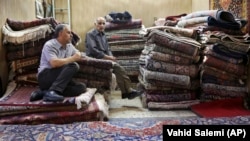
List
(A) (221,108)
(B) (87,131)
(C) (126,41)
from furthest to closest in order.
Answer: (C) (126,41), (A) (221,108), (B) (87,131)

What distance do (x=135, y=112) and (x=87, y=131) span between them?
1.06 meters

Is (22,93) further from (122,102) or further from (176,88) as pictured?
(176,88)

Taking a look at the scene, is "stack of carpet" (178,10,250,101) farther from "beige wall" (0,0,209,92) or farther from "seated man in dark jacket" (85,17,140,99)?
"beige wall" (0,0,209,92)

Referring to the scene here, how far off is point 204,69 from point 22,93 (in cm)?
207

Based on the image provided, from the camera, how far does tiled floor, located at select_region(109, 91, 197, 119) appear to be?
3178mm

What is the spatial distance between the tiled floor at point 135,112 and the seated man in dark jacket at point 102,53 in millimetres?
130

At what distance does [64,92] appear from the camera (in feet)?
9.80

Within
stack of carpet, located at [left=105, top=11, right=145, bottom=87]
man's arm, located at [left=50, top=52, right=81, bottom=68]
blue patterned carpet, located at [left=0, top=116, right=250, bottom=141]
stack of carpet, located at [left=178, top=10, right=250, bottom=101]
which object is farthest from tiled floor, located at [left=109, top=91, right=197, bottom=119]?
stack of carpet, located at [left=105, top=11, right=145, bottom=87]

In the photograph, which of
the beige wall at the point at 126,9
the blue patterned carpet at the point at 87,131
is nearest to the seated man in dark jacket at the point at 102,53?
the blue patterned carpet at the point at 87,131

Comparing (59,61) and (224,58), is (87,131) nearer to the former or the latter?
(59,61)

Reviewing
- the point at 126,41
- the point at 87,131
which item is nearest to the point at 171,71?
the point at 87,131

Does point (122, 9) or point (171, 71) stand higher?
point (122, 9)

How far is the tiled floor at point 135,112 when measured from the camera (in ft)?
10.4

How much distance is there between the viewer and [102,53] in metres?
3.95
